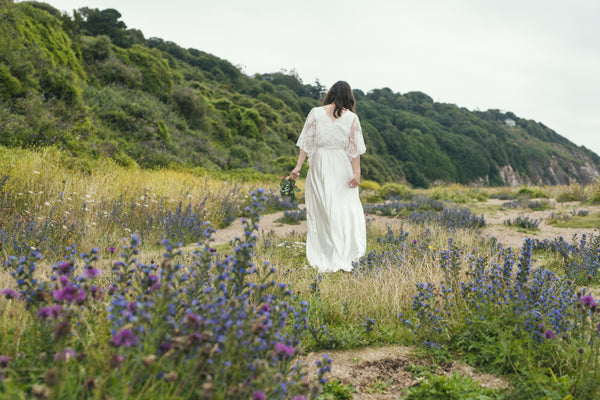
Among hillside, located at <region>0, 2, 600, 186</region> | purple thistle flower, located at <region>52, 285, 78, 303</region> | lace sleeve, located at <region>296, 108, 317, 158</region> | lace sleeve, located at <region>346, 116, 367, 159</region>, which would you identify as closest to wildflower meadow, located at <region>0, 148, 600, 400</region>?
purple thistle flower, located at <region>52, 285, 78, 303</region>

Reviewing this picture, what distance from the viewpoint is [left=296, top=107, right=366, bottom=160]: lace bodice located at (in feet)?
16.1

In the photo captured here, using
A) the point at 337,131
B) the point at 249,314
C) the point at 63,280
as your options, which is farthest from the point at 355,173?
the point at 63,280

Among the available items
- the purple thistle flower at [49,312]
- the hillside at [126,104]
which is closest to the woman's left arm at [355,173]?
the purple thistle flower at [49,312]

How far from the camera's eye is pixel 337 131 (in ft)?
16.2

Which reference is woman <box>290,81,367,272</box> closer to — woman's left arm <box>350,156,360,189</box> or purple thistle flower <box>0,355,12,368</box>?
woman's left arm <box>350,156,360,189</box>

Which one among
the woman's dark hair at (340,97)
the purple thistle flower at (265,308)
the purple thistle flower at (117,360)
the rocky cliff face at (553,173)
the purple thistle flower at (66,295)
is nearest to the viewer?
the purple thistle flower at (117,360)

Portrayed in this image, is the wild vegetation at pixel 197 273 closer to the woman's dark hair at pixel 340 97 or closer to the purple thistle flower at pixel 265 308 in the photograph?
the purple thistle flower at pixel 265 308

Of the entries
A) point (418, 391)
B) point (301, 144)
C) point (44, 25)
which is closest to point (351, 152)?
point (301, 144)

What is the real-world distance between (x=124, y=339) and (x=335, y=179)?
4050mm

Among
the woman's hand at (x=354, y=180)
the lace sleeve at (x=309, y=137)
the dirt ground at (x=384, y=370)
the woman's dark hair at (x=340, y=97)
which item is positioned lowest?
the dirt ground at (x=384, y=370)

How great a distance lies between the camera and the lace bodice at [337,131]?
4910 mm

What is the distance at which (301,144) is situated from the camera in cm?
510

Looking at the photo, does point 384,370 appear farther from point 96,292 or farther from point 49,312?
point 49,312

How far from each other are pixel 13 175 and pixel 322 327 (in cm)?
564
